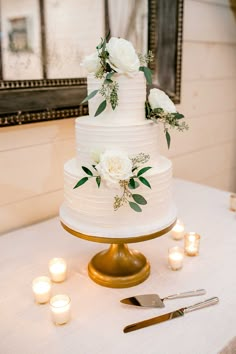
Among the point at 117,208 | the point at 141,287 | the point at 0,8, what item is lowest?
the point at 141,287

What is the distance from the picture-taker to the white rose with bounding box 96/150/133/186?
2.63 feet

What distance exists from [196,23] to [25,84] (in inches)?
40.1

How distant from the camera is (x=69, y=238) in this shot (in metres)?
1.20

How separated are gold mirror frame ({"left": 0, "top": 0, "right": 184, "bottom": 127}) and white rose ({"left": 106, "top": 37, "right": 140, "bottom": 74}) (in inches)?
16.8

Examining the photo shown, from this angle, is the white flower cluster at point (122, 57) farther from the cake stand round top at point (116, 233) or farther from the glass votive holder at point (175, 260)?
the glass votive holder at point (175, 260)

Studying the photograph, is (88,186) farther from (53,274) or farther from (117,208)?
(53,274)

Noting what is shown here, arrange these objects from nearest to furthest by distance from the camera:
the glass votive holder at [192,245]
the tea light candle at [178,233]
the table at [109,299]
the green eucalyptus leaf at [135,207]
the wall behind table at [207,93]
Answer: the table at [109,299]
the green eucalyptus leaf at [135,207]
the glass votive holder at [192,245]
the tea light candle at [178,233]
the wall behind table at [207,93]

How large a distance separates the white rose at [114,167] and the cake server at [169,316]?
0.99ft

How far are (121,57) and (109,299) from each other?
56 cm

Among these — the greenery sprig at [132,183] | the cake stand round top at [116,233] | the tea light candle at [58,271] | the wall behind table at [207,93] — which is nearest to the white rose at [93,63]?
the greenery sprig at [132,183]

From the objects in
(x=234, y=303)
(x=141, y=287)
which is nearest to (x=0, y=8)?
(x=141, y=287)

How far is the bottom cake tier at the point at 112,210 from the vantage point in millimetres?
875

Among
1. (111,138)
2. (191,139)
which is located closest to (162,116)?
(111,138)

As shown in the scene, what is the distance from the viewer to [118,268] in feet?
3.21
